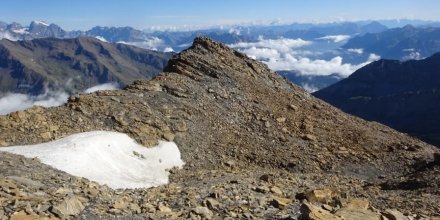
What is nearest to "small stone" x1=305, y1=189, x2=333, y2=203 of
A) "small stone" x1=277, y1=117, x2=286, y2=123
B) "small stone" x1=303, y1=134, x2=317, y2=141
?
"small stone" x1=303, y1=134, x2=317, y2=141

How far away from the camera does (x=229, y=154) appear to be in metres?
40.2

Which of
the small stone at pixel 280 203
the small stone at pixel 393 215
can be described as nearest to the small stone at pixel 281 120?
the small stone at pixel 280 203

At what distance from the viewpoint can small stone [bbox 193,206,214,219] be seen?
19.7m

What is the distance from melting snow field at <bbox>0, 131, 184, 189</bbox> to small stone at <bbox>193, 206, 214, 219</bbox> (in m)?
8.95

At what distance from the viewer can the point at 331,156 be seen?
41.7 meters

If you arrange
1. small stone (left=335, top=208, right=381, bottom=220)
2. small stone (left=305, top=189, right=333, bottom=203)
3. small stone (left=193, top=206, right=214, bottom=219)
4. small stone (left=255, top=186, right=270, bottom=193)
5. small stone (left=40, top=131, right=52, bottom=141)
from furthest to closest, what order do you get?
1. small stone (left=40, top=131, right=52, bottom=141)
2. small stone (left=255, top=186, right=270, bottom=193)
3. small stone (left=305, top=189, right=333, bottom=203)
4. small stone (left=193, top=206, right=214, bottom=219)
5. small stone (left=335, top=208, right=381, bottom=220)

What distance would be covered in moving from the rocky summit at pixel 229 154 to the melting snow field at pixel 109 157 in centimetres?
121

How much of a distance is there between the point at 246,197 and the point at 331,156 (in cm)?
2069

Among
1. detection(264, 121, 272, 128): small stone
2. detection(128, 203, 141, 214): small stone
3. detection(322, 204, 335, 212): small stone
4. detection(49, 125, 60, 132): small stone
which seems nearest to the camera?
detection(128, 203, 141, 214): small stone

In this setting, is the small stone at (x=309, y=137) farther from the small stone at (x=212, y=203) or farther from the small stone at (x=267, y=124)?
the small stone at (x=212, y=203)

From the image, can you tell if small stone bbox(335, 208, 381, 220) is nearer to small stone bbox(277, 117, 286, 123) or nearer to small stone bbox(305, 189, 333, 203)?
small stone bbox(305, 189, 333, 203)

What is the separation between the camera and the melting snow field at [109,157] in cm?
2912

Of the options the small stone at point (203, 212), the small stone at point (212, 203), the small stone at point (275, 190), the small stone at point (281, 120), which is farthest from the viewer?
the small stone at point (281, 120)

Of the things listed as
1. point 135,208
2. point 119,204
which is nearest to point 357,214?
point 135,208
